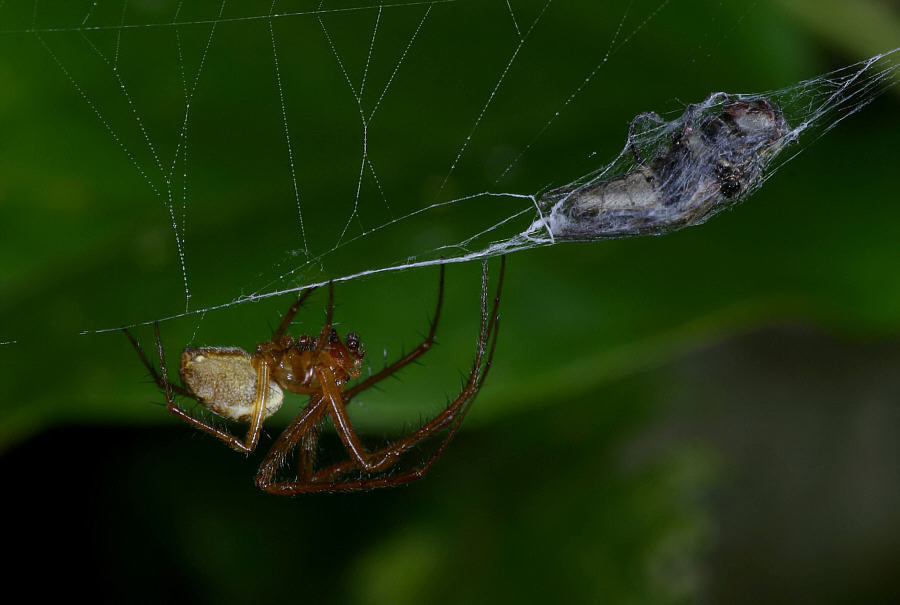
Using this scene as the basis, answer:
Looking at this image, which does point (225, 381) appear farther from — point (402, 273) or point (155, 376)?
point (402, 273)

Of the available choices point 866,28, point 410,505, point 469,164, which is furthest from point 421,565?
point 866,28

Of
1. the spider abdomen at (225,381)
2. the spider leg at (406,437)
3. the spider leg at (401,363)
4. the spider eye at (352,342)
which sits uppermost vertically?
the spider abdomen at (225,381)

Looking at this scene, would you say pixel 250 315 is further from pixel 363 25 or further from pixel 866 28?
pixel 866 28

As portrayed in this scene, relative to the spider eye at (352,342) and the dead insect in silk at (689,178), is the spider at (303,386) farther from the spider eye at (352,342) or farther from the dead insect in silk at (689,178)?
the dead insect in silk at (689,178)

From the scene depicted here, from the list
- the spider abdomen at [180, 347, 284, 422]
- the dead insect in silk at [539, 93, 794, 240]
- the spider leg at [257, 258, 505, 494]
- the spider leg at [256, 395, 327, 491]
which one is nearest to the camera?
the dead insect in silk at [539, 93, 794, 240]

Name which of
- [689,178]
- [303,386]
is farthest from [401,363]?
[689,178]

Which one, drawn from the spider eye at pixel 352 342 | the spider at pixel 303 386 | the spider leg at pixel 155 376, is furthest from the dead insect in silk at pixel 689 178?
the spider leg at pixel 155 376

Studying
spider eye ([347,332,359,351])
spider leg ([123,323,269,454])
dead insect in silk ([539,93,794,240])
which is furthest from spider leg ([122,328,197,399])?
dead insect in silk ([539,93,794,240])

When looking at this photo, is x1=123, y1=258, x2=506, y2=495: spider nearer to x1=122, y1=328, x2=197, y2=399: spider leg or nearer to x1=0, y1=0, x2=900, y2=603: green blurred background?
x1=122, y1=328, x2=197, y2=399: spider leg
